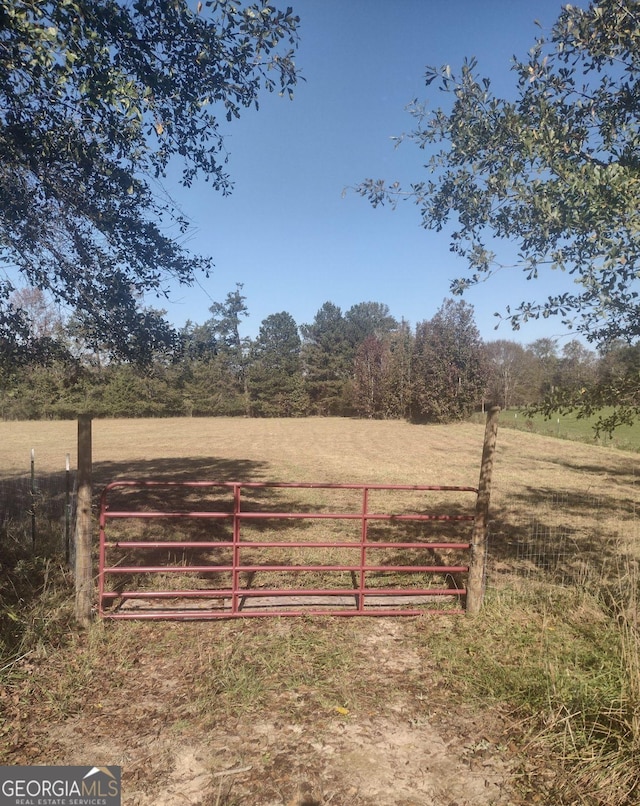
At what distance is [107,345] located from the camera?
713 centimetres

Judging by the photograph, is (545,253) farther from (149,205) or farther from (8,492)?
(8,492)

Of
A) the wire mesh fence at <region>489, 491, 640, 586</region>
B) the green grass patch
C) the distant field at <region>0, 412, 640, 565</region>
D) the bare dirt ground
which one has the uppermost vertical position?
the green grass patch

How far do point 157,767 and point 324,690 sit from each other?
1310 mm

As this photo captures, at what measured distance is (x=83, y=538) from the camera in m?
4.79

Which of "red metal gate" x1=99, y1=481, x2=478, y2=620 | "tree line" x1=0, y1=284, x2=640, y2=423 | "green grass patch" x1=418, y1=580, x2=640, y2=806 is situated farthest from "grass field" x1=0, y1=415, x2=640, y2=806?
"tree line" x1=0, y1=284, x2=640, y2=423

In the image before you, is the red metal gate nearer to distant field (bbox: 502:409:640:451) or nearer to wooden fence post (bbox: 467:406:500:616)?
wooden fence post (bbox: 467:406:500:616)

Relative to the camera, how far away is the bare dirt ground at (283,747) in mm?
2861

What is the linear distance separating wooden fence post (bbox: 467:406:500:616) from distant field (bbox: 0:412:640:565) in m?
2.62

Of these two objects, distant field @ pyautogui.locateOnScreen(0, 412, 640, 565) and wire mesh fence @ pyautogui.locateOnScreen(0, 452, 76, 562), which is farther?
distant field @ pyautogui.locateOnScreen(0, 412, 640, 565)

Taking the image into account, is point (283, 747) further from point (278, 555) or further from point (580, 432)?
point (580, 432)

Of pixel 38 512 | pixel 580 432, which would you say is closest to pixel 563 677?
pixel 38 512

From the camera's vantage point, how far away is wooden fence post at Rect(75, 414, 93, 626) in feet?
15.5

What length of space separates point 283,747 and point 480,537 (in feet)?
→ 9.35

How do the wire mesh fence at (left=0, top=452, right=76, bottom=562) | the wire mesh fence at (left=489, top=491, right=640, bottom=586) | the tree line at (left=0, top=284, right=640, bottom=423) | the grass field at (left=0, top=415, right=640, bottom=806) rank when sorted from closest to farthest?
the grass field at (left=0, top=415, right=640, bottom=806) < the wire mesh fence at (left=0, top=452, right=76, bottom=562) < the wire mesh fence at (left=489, top=491, right=640, bottom=586) < the tree line at (left=0, top=284, right=640, bottom=423)
